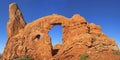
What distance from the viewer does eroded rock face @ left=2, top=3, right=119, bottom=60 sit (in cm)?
6341

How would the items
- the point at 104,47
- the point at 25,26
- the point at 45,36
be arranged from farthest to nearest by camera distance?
→ 1. the point at 25,26
2. the point at 45,36
3. the point at 104,47

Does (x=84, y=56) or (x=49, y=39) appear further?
(x=49, y=39)

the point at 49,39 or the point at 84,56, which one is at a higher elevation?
the point at 49,39

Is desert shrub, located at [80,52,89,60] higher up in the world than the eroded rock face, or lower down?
lower down

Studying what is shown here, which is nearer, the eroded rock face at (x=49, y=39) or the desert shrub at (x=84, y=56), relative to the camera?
the desert shrub at (x=84, y=56)

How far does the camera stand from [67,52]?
64812 millimetres

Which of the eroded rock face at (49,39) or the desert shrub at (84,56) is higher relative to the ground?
the eroded rock face at (49,39)

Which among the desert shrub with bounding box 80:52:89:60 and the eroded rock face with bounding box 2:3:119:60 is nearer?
the desert shrub with bounding box 80:52:89:60

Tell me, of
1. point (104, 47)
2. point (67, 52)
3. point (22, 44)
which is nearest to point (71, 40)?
point (67, 52)

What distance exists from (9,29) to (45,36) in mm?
9749

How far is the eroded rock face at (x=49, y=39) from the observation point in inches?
2496

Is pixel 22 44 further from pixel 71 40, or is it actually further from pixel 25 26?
pixel 71 40

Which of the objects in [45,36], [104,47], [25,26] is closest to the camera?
[104,47]

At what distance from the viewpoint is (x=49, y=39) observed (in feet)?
222
